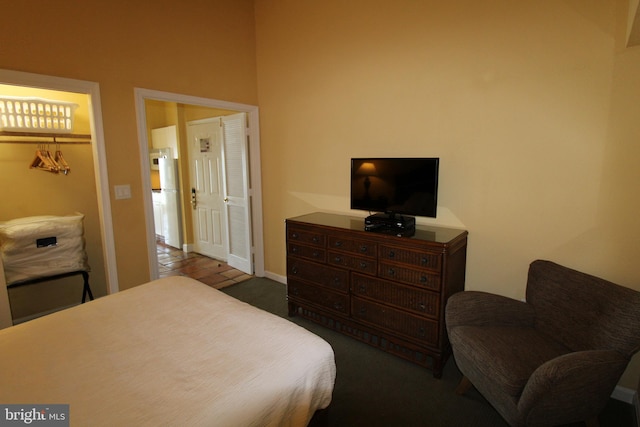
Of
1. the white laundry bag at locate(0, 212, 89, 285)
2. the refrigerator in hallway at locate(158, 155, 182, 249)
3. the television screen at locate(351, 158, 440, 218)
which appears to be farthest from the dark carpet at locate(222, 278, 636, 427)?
the refrigerator in hallway at locate(158, 155, 182, 249)

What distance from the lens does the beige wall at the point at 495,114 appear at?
194cm

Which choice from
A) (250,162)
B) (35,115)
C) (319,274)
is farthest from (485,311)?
(35,115)

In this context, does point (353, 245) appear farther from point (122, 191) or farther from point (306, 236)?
point (122, 191)

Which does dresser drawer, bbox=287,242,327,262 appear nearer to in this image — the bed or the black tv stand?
the black tv stand

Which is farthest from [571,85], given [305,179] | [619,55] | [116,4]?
[116,4]

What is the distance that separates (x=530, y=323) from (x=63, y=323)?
2842 millimetres

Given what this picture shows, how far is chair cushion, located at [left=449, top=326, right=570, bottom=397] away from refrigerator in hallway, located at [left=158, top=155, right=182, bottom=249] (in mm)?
4886

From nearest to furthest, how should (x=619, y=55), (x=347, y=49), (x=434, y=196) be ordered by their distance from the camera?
(x=619, y=55), (x=434, y=196), (x=347, y=49)

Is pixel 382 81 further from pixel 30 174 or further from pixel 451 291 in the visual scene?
pixel 30 174

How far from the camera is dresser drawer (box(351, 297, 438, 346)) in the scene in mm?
2232

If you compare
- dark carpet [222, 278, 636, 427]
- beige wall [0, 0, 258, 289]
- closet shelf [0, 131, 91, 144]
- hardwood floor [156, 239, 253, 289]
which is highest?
beige wall [0, 0, 258, 289]

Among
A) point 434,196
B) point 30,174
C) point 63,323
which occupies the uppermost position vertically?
point 30,174

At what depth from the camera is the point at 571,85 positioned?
2021mm
